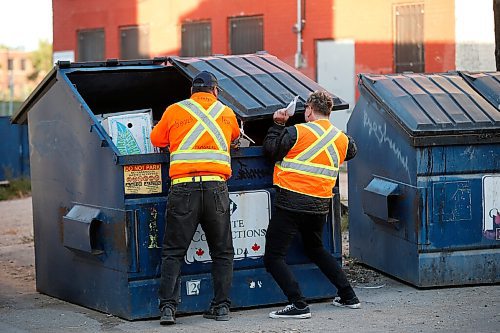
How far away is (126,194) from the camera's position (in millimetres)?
6324

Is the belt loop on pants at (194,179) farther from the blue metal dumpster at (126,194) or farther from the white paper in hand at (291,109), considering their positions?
the white paper in hand at (291,109)

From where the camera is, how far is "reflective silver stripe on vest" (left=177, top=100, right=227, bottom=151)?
20.5 ft

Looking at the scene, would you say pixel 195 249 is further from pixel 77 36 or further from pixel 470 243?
pixel 77 36

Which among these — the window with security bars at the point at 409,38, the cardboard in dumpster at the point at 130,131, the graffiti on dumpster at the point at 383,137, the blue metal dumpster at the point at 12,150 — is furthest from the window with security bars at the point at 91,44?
the cardboard in dumpster at the point at 130,131

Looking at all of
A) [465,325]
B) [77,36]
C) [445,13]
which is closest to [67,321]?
[465,325]

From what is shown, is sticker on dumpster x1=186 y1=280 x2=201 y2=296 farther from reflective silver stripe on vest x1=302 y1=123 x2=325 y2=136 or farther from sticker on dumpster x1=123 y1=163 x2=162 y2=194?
reflective silver stripe on vest x1=302 y1=123 x2=325 y2=136

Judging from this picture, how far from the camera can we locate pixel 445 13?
19.2 metres

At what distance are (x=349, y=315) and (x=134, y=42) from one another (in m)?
19.9

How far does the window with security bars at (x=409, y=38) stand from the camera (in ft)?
64.8

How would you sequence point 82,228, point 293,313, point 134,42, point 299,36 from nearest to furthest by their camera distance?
point 293,313 < point 82,228 < point 299,36 < point 134,42

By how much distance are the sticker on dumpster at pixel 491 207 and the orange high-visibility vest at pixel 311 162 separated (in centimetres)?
140

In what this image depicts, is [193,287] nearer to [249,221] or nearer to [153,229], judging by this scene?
[153,229]

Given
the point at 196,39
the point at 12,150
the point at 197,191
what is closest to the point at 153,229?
the point at 197,191

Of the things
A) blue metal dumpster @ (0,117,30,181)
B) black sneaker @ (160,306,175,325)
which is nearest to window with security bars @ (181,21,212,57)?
blue metal dumpster @ (0,117,30,181)
